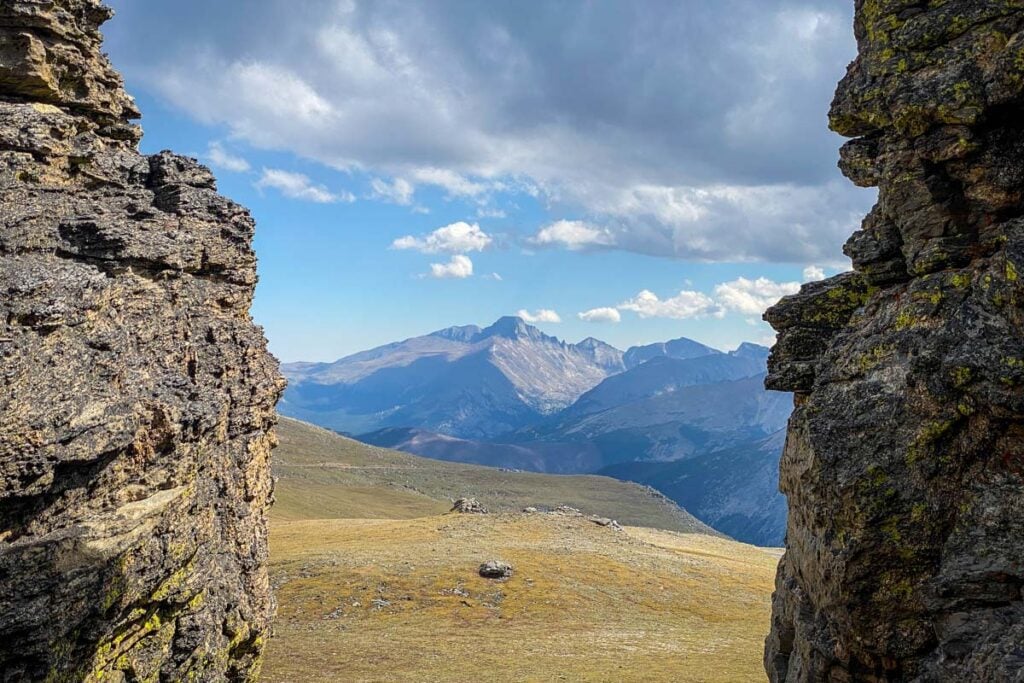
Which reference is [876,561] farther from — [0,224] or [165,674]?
[0,224]

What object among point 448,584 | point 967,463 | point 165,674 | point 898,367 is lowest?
point 448,584

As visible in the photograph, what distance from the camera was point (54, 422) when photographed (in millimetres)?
26266

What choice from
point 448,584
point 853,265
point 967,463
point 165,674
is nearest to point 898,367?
point 967,463

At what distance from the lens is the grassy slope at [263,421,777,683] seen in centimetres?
5800

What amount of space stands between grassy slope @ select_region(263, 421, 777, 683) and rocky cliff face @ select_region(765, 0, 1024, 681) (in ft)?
114

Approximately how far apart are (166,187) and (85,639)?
84.4 feet

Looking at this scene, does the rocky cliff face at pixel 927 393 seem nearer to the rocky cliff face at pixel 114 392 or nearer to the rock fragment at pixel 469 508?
the rocky cliff face at pixel 114 392

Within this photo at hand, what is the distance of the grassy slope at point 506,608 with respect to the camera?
5800 cm

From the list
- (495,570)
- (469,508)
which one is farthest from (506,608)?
(469,508)

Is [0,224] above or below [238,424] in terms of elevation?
above

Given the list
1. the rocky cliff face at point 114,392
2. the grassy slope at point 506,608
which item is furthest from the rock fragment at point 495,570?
the rocky cliff face at point 114,392

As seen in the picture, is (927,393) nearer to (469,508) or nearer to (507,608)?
(507,608)

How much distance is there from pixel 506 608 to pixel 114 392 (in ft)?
219

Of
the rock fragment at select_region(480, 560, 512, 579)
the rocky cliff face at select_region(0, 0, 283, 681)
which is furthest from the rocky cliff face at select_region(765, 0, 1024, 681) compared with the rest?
the rock fragment at select_region(480, 560, 512, 579)
